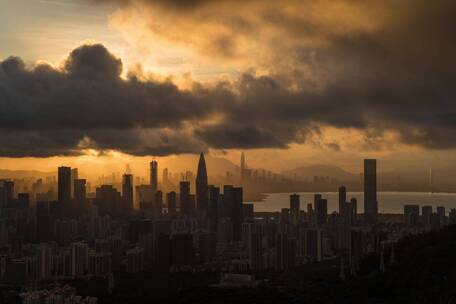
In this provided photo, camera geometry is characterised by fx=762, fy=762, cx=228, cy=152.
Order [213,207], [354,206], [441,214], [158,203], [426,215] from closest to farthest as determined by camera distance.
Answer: [441,214]
[426,215]
[354,206]
[213,207]
[158,203]

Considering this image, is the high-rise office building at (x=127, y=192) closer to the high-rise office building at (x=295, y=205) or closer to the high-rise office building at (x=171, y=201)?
the high-rise office building at (x=171, y=201)

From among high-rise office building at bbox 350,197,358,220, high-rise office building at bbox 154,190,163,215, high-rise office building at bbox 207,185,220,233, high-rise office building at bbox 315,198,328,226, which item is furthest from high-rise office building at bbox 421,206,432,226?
high-rise office building at bbox 154,190,163,215

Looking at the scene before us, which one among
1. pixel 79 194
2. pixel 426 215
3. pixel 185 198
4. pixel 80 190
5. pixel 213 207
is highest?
pixel 80 190

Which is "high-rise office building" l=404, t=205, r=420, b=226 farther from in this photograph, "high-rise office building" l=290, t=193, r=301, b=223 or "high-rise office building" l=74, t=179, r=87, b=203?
"high-rise office building" l=74, t=179, r=87, b=203

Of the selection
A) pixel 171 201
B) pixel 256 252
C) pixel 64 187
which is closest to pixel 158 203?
pixel 171 201

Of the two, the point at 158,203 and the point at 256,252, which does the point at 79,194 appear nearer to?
Result: the point at 158,203

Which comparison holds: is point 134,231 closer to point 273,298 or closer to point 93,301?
point 93,301

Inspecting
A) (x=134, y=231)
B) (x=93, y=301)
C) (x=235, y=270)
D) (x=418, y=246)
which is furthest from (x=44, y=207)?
(x=418, y=246)
